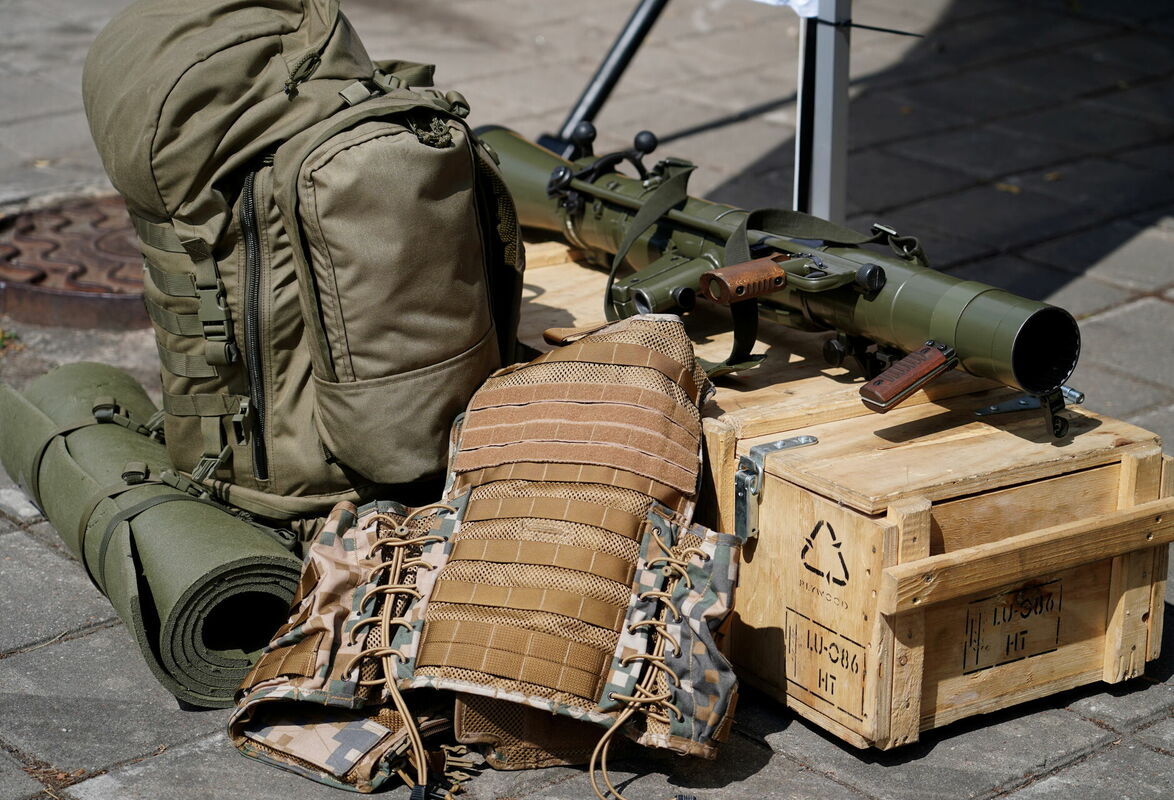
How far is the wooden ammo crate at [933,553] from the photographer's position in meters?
2.93

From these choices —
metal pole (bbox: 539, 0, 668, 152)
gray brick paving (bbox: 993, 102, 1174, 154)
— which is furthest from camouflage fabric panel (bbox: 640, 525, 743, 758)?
gray brick paving (bbox: 993, 102, 1174, 154)

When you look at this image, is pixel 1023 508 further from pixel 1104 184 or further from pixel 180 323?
pixel 1104 184

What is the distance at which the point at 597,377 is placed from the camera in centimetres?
321

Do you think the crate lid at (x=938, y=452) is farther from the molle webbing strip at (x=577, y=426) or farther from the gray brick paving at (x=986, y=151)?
the gray brick paving at (x=986, y=151)

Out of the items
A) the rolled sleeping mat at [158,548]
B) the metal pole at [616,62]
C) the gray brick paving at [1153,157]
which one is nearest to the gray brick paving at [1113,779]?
the rolled sleeping mat at [158,548]

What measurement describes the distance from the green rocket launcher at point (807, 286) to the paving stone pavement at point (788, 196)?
780mm

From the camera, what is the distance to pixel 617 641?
2928 millimetres

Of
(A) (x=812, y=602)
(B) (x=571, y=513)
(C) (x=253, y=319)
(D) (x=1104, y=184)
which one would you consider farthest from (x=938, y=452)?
(D) (x=1104, y=184)

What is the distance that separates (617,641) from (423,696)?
0.45m

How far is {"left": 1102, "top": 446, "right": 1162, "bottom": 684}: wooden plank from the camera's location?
317cm

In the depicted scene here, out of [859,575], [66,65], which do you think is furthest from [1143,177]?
[66,65]

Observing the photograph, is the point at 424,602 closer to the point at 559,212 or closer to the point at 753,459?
the point at 753,459

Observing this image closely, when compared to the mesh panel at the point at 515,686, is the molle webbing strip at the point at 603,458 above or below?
above

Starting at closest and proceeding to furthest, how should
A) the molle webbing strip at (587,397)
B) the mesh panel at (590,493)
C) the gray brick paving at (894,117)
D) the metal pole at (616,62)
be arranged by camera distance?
the mesh panel at (590,493)
the molle webbing strip at (587,397)
the metal pole at (616,62)
the gray brick paving at (894,117)
